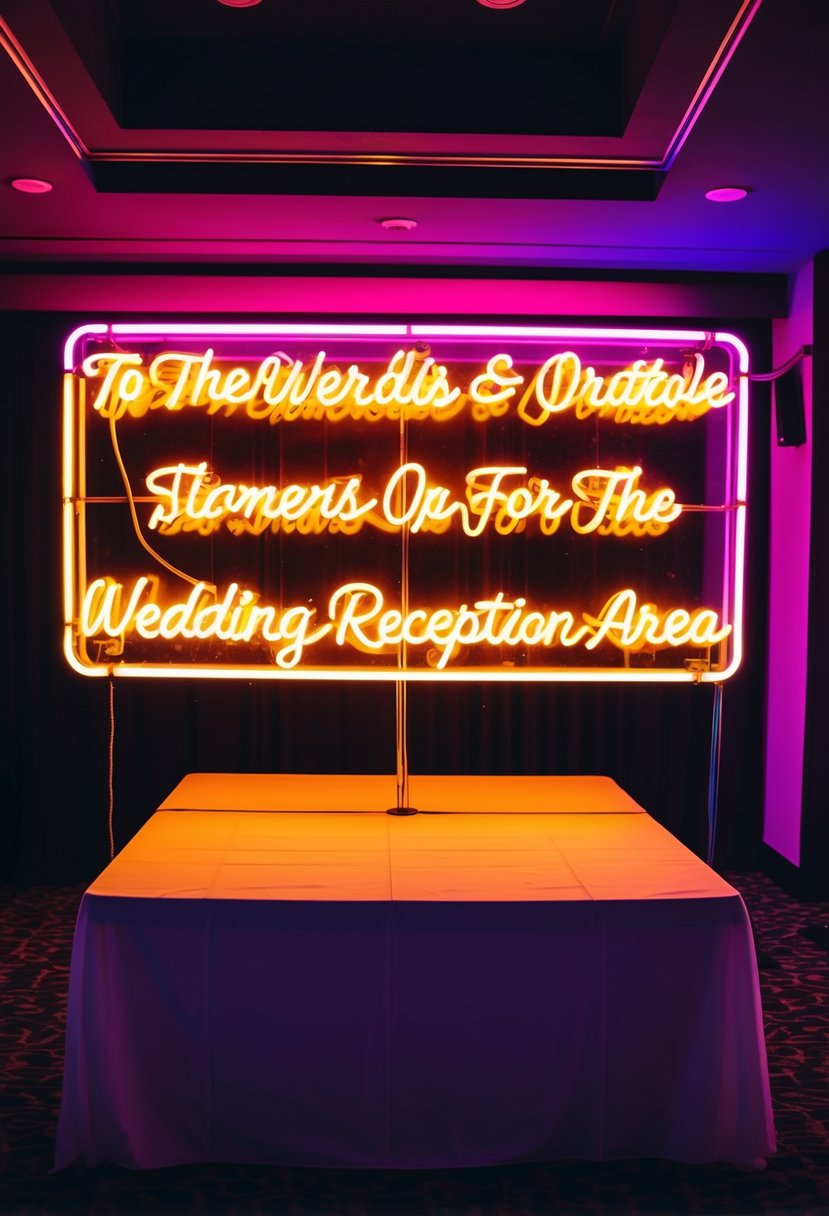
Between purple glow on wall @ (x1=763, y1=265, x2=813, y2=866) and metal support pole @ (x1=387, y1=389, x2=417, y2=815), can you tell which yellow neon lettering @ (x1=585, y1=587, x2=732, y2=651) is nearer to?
metal support pole @ (x1=387, y1=389, x2=417, y2=815)

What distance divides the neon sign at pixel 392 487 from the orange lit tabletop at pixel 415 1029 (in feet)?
3.79

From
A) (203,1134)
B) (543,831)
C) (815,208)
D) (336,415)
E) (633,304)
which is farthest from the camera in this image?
(633,304)

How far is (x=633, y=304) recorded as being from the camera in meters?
4.51

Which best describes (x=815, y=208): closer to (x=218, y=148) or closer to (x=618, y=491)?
(x=618, y=491)

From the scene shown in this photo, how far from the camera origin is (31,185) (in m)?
3.50

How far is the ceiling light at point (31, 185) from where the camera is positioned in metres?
3.46

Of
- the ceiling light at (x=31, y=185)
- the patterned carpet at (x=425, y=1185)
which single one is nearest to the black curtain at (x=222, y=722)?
the ceiling light at (x=31, y=185)

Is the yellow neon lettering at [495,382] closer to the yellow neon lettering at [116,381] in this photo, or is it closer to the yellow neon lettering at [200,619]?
the yellow neon lettering at [200,619]

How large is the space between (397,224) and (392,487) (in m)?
1.18

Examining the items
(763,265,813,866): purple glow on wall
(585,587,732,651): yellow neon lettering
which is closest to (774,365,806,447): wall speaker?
(763,265,813,866): purple glow on wall

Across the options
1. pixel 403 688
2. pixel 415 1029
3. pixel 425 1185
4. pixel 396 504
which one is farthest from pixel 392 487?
pixel 425 1185

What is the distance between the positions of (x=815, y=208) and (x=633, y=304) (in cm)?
97

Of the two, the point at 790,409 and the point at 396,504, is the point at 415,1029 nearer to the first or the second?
the point at 396,504

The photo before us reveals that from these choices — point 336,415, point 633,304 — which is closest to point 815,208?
point 633,304
